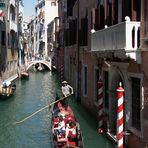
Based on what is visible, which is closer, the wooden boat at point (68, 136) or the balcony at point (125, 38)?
the balcony at point (125, 38)

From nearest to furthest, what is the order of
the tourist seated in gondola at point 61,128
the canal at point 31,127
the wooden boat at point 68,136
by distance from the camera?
the wooden boat at point 68,136 < the tourist seated in gondola at point 61,128 < the canal at point 31,127

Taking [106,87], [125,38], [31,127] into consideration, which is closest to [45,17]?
[31,127]

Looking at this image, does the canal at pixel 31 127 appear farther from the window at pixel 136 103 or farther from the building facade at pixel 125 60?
the window at pixel 136 103

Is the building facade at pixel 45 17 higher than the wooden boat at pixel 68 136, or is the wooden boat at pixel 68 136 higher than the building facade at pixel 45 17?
the building facade at pixel 45 17

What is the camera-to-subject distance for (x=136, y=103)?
854 cm

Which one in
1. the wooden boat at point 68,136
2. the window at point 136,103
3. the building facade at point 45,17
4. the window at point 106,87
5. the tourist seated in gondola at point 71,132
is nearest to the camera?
the window at point 136,103

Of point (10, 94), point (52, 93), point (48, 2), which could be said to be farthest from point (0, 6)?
point (48, 2)

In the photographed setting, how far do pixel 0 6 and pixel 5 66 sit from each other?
8.50 meters

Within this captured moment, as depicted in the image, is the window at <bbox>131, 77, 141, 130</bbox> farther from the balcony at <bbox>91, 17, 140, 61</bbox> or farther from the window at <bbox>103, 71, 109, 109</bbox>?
the window at <bbox>103, 71, 109, 109</bbox>

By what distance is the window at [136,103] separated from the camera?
331 inches

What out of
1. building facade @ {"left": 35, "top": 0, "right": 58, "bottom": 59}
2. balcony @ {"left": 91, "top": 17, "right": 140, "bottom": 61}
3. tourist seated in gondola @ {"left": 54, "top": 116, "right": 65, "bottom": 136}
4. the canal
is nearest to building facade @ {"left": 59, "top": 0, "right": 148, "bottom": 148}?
balcony @ {"left": 91, "top": 17, "right": 140, "bottom": 61}

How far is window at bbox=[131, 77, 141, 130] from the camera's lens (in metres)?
8.41

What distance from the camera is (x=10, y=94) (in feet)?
61.3

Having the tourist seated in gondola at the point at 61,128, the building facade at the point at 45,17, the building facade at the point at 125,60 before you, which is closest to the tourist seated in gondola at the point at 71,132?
the tourist seated in gondola at the point at 61,128
